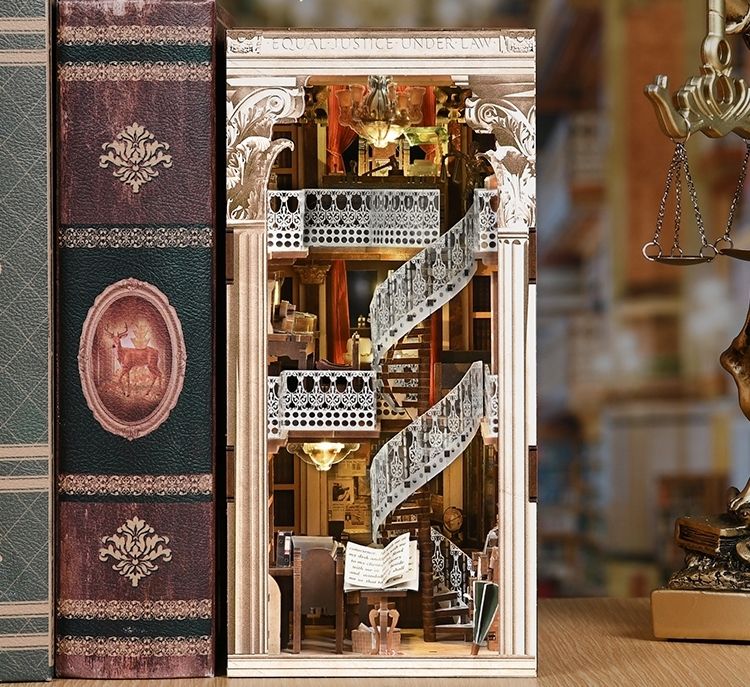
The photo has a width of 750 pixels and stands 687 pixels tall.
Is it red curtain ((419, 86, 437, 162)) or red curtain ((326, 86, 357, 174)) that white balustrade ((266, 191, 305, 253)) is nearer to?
red curtain ((326, 86, 357, 174))

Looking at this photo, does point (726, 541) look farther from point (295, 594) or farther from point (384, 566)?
point (295, 594)

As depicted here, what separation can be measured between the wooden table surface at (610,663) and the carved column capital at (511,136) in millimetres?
1055

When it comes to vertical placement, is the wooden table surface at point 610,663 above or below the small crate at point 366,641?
below

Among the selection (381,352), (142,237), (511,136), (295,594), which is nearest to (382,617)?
(295,594)

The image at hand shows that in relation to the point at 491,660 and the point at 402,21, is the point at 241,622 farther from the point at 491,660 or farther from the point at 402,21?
the point at 402,21

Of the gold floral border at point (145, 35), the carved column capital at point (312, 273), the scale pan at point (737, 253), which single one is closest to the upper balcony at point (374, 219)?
the carved column capital at point (312, 273)

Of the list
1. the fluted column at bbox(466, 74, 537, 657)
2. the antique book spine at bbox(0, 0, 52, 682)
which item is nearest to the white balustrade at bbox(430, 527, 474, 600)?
the fluted column at bbox(466, 74, 537, 657)

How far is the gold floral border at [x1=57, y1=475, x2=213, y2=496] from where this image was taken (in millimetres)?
2791

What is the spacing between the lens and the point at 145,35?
9.08ft

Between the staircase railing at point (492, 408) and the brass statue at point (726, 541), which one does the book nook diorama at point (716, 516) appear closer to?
the brass statue at point (726, 541)

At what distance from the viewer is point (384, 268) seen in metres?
3.12

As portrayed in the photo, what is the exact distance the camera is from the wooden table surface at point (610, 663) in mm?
2736

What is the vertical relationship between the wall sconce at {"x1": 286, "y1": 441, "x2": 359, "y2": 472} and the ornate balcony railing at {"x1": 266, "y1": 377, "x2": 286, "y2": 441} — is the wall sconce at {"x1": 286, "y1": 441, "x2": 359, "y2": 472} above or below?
below

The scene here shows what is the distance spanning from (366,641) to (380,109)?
1290 millimetres
